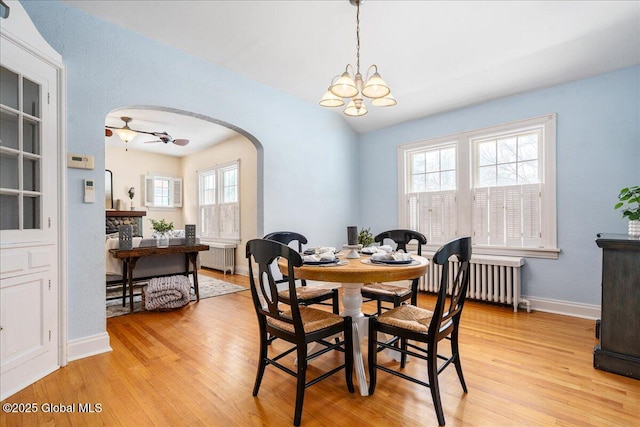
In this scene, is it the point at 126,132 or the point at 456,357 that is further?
the point at 126,132

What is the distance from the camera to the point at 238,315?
349cm

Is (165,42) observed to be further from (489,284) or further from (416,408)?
(489,284)

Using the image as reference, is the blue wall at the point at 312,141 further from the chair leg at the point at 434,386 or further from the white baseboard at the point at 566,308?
the chair leg at the point at 434,386

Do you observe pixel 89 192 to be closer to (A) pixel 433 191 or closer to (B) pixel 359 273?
(B) pixel 359 273

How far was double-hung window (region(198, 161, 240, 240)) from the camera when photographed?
20.5ft

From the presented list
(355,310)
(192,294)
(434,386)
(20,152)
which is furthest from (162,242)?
(434,386)

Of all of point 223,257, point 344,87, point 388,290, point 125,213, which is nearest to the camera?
point 344,87

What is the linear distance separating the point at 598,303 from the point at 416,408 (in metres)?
2.80

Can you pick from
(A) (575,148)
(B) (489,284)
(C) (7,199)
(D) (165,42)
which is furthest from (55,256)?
(A) (575,148)

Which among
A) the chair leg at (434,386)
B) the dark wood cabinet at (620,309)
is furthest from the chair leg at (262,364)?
the dark wood cabinet at (620,309)

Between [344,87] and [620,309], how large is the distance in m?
2.51

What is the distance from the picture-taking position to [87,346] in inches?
97.3

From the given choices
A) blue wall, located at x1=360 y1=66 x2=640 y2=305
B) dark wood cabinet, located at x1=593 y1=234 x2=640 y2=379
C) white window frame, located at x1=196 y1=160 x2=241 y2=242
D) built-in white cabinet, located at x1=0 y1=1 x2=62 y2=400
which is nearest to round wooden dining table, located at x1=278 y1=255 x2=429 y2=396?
dark wood cabinet, located at x1=593 y1=234 x2=640 y2=379

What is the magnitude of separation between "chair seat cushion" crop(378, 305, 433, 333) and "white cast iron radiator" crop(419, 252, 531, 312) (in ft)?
6.34
